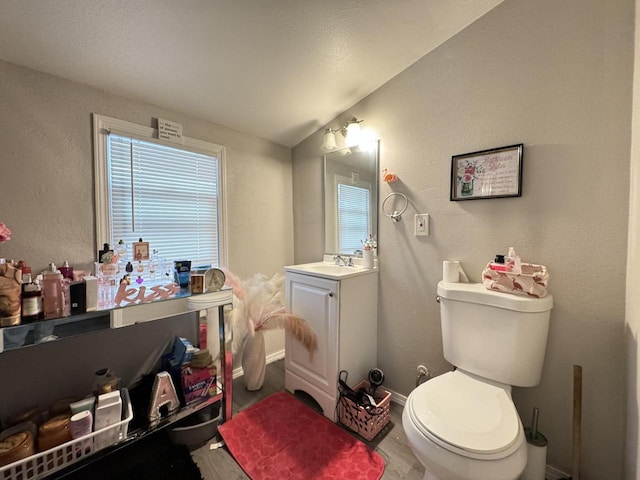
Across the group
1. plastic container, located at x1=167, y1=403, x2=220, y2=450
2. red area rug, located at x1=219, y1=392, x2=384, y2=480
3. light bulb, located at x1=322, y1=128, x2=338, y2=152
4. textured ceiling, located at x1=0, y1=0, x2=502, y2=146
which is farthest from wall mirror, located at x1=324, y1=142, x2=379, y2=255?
plastic container, located at x1=167, y1=403, x2=220, y2=450

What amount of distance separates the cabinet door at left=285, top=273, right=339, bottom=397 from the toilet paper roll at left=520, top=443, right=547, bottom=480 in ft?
3.19

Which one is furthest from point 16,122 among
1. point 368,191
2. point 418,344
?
point 418,344

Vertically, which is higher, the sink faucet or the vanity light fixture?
the vanity light fixture

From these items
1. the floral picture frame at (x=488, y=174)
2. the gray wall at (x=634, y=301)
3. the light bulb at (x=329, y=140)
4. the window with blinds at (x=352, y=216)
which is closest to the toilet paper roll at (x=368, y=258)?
the window with blinds at (x=352, y=216)

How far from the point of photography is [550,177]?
4.14 feet

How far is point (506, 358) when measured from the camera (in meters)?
1.23

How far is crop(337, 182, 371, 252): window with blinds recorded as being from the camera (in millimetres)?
1967

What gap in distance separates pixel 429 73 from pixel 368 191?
31.9 inches

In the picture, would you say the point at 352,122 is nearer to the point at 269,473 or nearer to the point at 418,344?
the point at 418,344

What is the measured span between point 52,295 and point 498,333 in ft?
6.35

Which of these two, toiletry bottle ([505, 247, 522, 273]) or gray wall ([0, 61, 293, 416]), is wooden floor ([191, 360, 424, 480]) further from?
toiletry bottle ([505, 247, 522, 273])

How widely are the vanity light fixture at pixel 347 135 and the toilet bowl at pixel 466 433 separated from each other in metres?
1.63

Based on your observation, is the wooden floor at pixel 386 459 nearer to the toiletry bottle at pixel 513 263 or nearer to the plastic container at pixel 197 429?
the plastic container at pixel 197 429

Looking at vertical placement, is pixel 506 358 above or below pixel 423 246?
below
